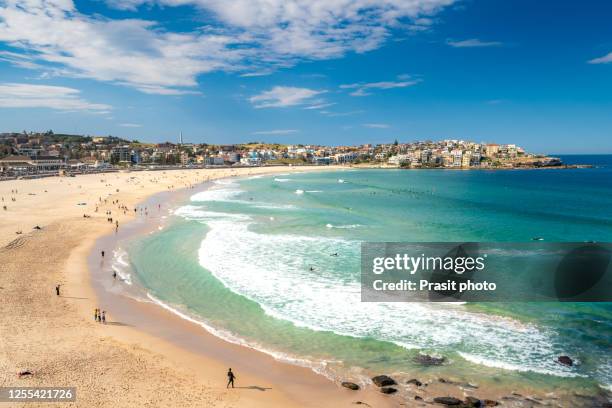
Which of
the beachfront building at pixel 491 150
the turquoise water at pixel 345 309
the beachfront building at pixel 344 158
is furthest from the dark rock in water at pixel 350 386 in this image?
the beachfront building at pixel 491 150

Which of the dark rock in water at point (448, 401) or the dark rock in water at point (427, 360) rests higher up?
the dark rock in water at point (427, 360)

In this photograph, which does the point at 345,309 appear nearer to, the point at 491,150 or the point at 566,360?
the point at 566,360

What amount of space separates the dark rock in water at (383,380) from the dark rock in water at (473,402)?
6.28ft

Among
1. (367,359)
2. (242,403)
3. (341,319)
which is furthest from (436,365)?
(242,403)

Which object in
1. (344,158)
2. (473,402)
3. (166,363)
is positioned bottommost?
(166,363)

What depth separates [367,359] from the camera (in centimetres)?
1269

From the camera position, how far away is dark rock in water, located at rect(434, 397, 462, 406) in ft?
33.9

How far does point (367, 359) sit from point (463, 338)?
149 inches

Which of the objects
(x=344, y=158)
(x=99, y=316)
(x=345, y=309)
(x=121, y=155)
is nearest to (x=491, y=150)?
(x=344, y=158)

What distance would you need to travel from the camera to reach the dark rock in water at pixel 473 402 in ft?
33.8

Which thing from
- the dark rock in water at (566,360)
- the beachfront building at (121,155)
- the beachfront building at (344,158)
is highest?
the beachfront building at (344,158)

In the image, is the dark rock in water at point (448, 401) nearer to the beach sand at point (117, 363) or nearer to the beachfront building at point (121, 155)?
the beach sand at point (117, 363)

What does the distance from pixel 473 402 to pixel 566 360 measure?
4277 mm

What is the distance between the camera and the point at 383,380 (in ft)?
37.4
